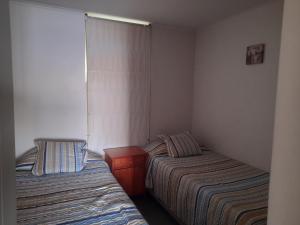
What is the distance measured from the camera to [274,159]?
50 cm

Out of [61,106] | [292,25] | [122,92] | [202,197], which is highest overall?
[292,25]

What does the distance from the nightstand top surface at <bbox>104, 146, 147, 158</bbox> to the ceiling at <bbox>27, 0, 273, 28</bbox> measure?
1.79 meters

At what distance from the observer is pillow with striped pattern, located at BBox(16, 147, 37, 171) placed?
219 cm

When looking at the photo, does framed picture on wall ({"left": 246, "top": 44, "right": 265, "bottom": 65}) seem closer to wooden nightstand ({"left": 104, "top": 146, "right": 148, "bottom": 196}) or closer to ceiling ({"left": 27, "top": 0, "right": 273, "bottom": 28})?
ceiling ({"left": 27, "top": 0, "right": 273, "bottom": 28})

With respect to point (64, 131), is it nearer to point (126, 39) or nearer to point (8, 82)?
point (126, 39)

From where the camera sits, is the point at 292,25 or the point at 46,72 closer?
the point at 292,25

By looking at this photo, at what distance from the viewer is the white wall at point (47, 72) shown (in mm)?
2328

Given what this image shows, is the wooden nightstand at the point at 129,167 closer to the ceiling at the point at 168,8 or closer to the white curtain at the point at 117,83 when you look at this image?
the white curtain at the point at 117,83

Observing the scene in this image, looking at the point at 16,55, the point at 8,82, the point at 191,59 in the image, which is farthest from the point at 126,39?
the point at 8,82

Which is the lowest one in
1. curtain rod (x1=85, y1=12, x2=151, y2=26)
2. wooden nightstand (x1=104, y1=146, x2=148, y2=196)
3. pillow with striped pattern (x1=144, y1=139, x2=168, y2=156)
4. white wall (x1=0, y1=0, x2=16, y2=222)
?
wooden nightstand (x1=104, y1=146, x2=148, y2=196)

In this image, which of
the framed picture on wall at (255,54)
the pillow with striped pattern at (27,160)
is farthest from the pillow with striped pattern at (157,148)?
the framed picture on wall at (255,54)

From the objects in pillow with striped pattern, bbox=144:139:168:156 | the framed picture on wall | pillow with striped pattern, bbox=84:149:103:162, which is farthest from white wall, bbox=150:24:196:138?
the framed picture on wall

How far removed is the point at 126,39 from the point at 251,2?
156 cm

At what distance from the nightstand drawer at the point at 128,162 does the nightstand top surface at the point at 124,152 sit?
2.0 inches
